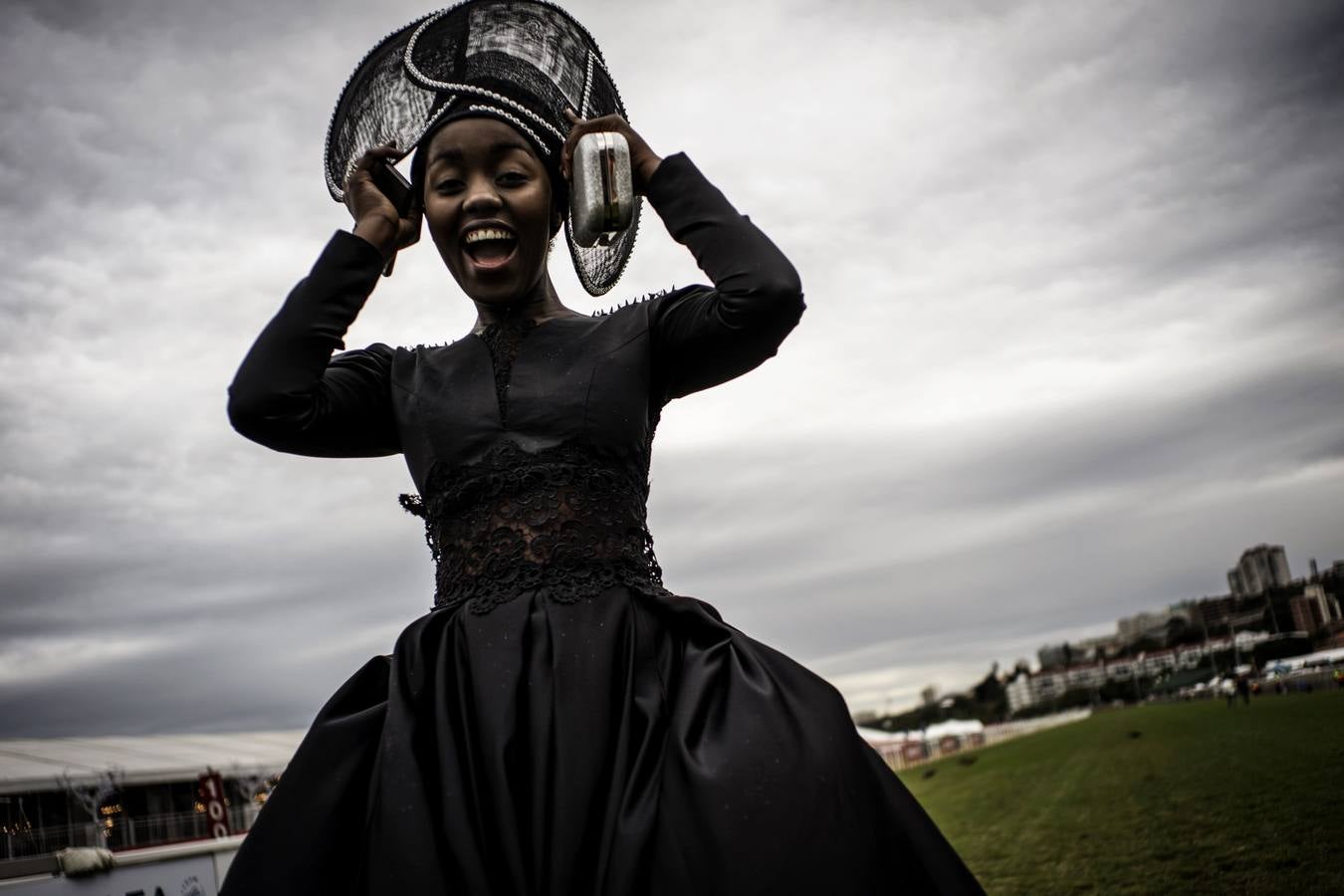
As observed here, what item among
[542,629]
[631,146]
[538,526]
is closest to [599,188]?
[631,146]

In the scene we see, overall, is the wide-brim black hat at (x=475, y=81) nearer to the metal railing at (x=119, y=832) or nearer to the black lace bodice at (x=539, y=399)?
the black lace bodice at (x=539, y=399)

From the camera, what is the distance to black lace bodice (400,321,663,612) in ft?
6.05

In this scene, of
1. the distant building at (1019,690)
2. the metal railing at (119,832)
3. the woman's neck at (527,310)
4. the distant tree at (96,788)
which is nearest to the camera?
the woman's neck at (527,310)

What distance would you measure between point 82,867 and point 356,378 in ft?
16.8

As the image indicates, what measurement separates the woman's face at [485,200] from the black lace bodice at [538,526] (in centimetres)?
37

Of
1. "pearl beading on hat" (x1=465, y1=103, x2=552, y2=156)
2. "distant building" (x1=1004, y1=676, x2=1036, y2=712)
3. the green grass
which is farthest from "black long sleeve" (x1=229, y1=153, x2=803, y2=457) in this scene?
"distant building" (x1=1004, y1=676, x2=1036, y2=712)

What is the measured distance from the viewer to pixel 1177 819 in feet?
33.0

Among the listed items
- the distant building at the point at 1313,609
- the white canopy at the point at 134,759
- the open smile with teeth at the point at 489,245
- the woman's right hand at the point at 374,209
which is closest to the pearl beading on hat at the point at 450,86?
the woman's right hand at the point at 374,209

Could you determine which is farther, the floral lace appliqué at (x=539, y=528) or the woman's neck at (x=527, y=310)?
the woman's neck at (x=527, y=310)

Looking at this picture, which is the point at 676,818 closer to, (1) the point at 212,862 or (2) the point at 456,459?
(2) the point at 456,459

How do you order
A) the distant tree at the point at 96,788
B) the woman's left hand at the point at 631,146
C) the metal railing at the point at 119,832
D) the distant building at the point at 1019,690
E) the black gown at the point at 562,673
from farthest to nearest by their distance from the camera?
the distant building at the point at 1019,690 → the distant tree at the point at 96,788 → the metal railing at the point at 119,832 → the woman's left hand at the point at 631,146 → the black gown at the point at 562,673

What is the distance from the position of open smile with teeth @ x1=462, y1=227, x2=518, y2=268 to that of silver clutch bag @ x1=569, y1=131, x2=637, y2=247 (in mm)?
290

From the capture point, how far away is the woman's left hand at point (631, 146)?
81.7 inches

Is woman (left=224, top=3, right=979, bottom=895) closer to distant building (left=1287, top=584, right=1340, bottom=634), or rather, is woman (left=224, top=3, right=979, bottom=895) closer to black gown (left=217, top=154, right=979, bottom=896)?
black gown (left=217, top=154, right=979, bottom=896)
